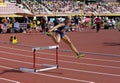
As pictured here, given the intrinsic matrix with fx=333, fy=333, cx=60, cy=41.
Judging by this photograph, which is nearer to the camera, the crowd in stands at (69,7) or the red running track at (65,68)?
the red running track at (65,68)

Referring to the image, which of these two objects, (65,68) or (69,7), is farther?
(69,7)

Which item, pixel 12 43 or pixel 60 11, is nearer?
pixel 12 43

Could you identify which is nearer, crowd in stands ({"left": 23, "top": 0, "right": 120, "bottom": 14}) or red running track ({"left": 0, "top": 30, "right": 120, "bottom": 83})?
red running track ({"left": 0, "top": 30, "right": 120, "bottom": 83})

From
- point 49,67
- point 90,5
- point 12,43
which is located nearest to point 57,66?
point 49,67

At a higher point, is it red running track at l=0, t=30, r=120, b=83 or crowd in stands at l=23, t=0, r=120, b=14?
crowd in stands at l=23, t=0, r=120, b=14

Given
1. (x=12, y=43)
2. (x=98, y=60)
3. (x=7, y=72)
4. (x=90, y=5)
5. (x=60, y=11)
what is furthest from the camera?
(x=90, y=5)

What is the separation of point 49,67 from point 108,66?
205 cm

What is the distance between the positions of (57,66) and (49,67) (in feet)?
0.91

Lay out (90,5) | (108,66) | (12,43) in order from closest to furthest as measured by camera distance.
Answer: (108,66)
(12,43)
(90,5)

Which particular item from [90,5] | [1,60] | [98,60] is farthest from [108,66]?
[90,5]

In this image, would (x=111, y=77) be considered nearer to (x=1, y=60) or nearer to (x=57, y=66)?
(x=57, y=66)

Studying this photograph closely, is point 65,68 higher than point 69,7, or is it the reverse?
point 69,7

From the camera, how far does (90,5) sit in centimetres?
5731

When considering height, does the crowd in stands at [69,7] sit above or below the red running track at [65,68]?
above
